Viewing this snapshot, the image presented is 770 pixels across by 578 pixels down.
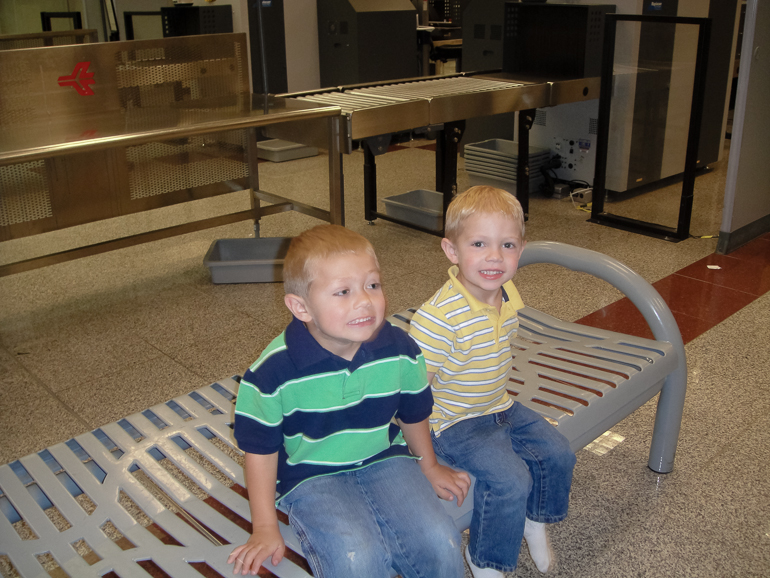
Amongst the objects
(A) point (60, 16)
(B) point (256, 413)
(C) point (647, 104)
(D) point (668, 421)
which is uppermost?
(A) point (60, 16)

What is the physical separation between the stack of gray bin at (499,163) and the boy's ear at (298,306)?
11.8 ft

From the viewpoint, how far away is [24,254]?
4332 mm

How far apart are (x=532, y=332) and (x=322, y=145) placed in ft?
5.21

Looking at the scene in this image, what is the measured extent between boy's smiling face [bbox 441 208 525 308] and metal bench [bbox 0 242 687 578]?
0.39 meters

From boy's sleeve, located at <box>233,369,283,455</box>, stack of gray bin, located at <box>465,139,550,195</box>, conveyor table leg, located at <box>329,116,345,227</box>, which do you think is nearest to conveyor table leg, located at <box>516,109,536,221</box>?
stack of gray bin, located at <box>465,139,550,195</box>

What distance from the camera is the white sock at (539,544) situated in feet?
5.65

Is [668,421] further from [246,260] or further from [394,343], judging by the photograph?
[246,260]

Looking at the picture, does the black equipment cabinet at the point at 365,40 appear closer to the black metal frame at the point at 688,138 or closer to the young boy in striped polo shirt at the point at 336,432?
the black metal frame at the point at 688,138

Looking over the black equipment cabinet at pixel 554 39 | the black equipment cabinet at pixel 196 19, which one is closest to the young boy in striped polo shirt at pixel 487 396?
the black equipment cabinet at pixel 554 39

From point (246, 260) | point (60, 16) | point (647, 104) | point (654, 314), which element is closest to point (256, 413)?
point (654, 314)

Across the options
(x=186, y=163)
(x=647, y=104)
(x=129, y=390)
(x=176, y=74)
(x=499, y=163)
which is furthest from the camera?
(x=499, y=163)

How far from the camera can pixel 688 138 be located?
4.11m

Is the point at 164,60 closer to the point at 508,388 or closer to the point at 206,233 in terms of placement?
the point at 206,233

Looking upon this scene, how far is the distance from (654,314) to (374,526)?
3.71ft
